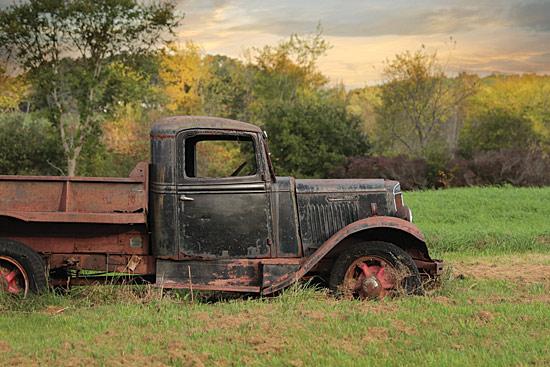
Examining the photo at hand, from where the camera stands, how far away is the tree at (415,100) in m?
39.8

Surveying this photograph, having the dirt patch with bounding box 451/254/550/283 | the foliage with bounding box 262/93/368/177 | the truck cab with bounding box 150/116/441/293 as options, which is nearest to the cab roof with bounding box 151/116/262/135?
the truck cab with bounding box 150/116/441/293

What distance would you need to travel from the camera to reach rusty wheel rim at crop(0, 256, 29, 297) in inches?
306

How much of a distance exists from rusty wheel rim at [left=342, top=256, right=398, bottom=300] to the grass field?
263 millimetres

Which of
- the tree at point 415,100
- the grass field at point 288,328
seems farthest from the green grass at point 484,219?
the tree at point 415,100

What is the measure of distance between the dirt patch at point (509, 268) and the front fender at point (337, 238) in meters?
2.13

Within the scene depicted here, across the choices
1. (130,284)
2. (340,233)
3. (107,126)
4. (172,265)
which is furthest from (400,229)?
(107,126)

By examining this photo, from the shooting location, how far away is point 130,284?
828 cm

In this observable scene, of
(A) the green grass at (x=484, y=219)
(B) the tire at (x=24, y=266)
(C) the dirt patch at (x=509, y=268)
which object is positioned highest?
(B) the tire at (x=24, y=266)

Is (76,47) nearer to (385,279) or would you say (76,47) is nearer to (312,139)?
(312,139)

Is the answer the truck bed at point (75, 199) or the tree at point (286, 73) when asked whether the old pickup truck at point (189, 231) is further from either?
the tree at point (286, 73)

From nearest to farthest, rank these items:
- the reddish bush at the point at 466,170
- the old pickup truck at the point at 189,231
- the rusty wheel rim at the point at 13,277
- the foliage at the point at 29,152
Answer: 1. the rusty wheel rim at the point at 13,277
2. the old pickup truck at the point at 189,231
3. the reddish bush at the point at 466,170
4. the foliage at the point at 29,152

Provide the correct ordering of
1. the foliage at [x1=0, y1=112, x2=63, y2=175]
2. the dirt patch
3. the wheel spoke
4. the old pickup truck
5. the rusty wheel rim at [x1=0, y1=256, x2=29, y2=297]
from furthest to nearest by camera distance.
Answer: the foliage at [x1=0, y1=112, x2=63, y2=175], the dirt patch, the wheel spoke, the old pickup truck, the rusty wheel rim at [x1=0, y1=256, x2=29, y2=297]

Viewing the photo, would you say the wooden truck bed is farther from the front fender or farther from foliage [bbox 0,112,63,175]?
foliage [bbox 0,112,63,175]

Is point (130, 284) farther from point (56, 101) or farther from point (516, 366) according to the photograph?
point (56, 101)
